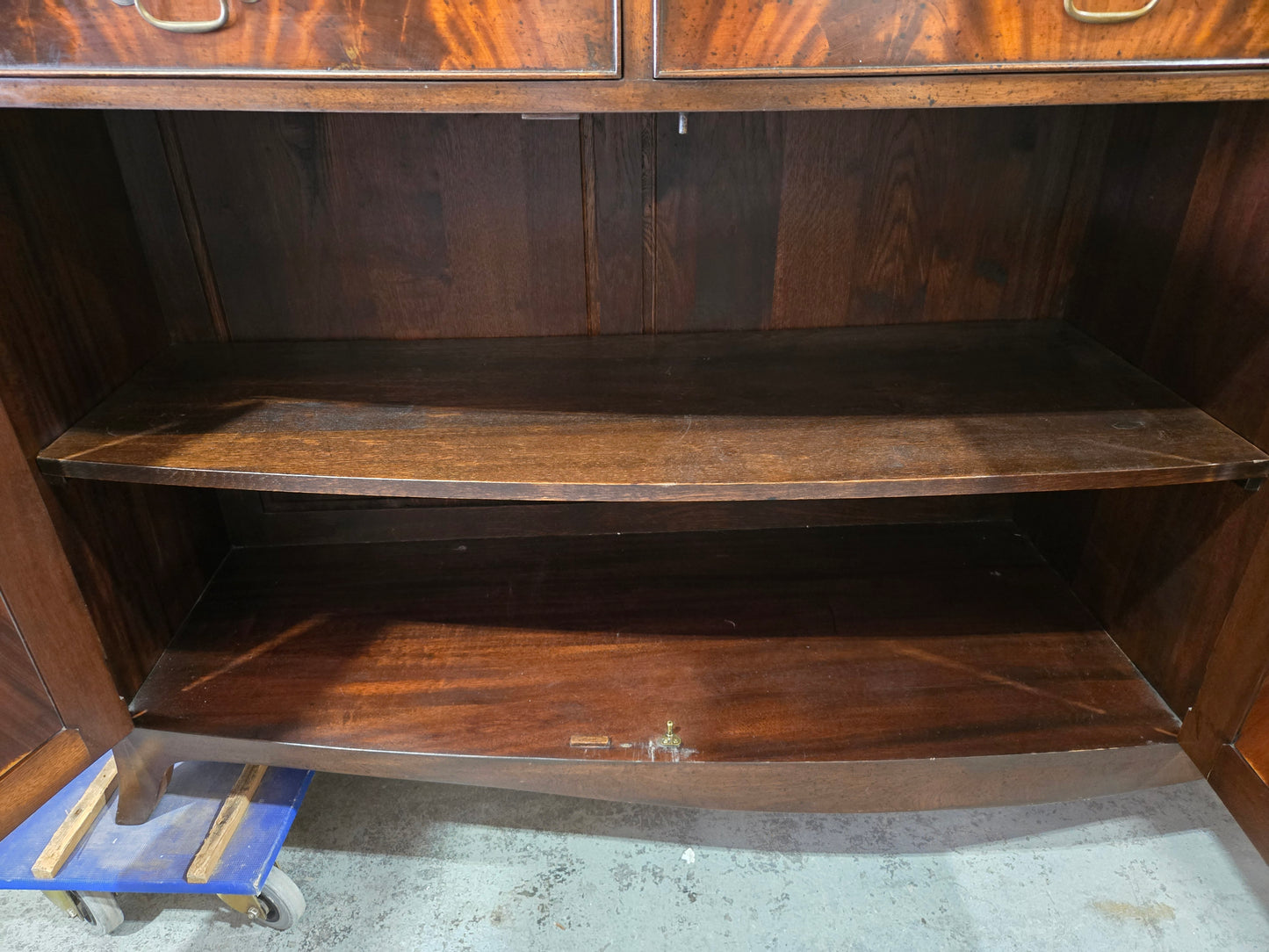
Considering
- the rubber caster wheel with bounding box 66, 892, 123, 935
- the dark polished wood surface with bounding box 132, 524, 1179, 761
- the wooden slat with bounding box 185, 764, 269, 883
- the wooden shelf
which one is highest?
the wooden shelf

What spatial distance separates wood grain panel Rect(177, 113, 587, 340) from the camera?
89 cm

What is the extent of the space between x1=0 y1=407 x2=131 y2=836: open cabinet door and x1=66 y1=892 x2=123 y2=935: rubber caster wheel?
0.57 ft

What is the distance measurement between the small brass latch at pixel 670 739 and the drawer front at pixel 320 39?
24.6 inches

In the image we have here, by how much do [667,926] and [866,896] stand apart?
24 centimetres

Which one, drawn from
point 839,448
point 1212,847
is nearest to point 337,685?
point 839,448

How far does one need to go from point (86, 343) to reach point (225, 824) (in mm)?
538

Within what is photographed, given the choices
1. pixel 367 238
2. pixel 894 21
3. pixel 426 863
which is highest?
Result: pixel 894 21

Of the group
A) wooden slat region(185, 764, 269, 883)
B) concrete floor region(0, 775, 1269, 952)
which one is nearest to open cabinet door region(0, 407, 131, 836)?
wooden slat region(185, 764, 269, 883)

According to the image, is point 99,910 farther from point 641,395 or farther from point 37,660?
point 641,395

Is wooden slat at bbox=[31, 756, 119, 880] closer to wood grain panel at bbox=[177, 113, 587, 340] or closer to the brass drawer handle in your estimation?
wood grain panel at bbox=[177, 113, 587, 340]

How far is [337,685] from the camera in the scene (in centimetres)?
93

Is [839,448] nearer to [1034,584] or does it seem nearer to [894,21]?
[894,21]

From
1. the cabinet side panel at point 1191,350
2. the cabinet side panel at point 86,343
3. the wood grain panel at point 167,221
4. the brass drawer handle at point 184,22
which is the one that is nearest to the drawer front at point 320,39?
the brass drawer handle at point 184,22

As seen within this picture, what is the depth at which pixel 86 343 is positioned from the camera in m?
0.82
